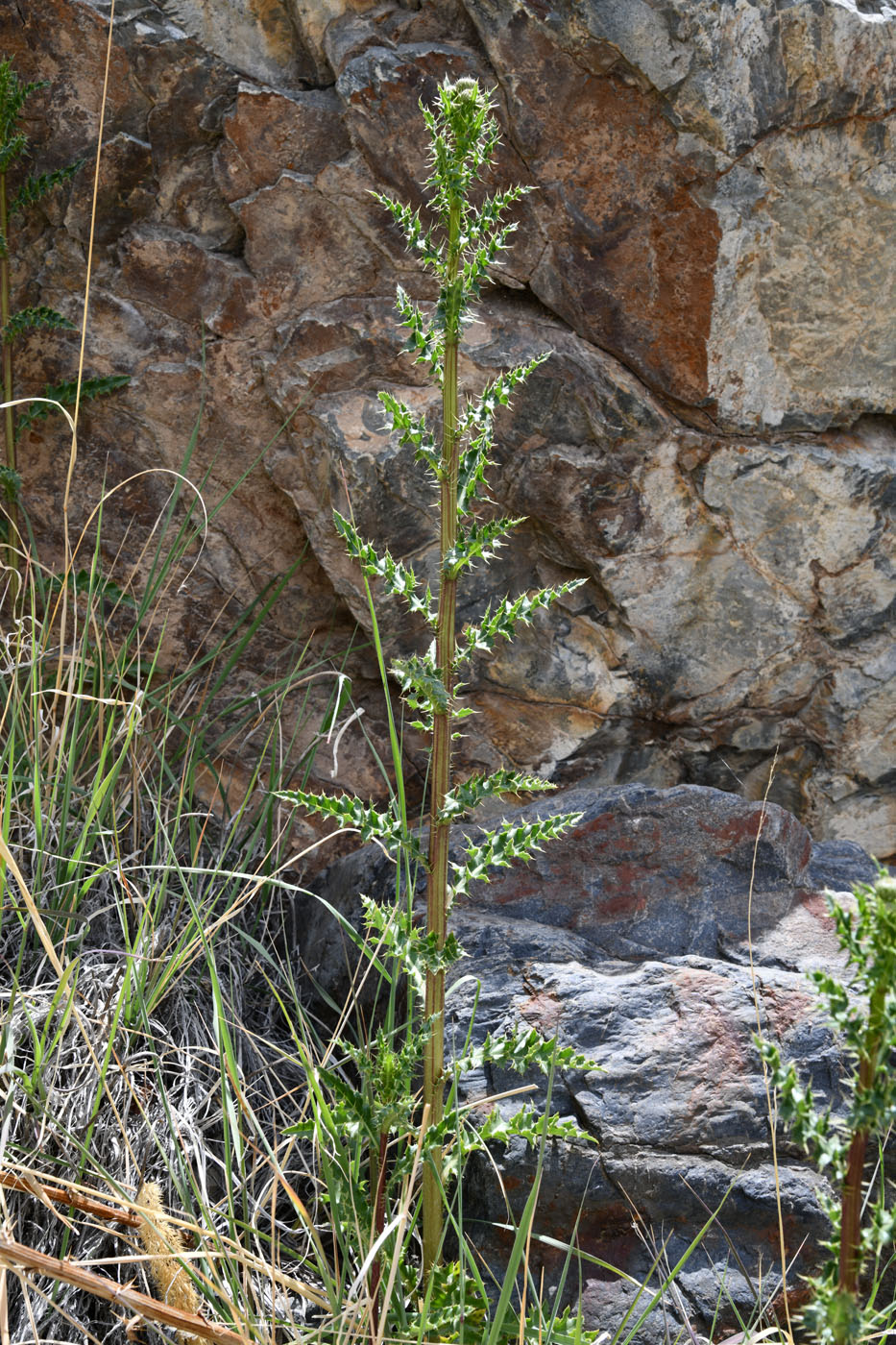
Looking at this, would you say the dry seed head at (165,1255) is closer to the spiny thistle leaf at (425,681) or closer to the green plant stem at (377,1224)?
the green plant stem at (377,1224)

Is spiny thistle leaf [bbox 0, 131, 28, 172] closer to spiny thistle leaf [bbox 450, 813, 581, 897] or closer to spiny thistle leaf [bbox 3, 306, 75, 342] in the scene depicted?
spiny thistle leaf [bbox 3, 306, 75, 342]

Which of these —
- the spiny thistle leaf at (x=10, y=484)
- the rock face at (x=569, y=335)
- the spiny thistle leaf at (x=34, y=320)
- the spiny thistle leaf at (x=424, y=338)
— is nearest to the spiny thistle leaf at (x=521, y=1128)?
the spiny thistle leaf at (x=424, y=338)

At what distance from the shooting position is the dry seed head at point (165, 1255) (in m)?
1.55

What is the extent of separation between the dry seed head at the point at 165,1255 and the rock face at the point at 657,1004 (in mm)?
541

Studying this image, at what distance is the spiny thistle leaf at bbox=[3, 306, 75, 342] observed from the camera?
2852 mm

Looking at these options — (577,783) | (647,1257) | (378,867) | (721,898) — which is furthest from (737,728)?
(647,1257)

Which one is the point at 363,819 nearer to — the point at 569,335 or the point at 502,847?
the point at 502,847

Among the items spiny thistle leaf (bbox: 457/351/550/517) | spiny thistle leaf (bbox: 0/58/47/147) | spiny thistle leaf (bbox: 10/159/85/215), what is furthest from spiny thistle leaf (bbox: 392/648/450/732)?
spiny thistle leaf (bbox: 0/58/47/147)

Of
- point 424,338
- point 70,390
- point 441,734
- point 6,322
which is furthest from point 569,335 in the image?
point 441,734

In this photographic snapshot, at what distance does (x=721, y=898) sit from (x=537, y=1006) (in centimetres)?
59

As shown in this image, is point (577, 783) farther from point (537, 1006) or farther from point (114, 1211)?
point (114, 1211)

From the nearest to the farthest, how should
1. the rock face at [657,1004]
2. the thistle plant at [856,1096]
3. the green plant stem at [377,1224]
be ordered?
the thistle plant at [856,1096] → the green plant stem at [377,1224] → the rock face at [657,1004]

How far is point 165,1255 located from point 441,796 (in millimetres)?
704

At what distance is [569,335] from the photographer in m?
2.98
